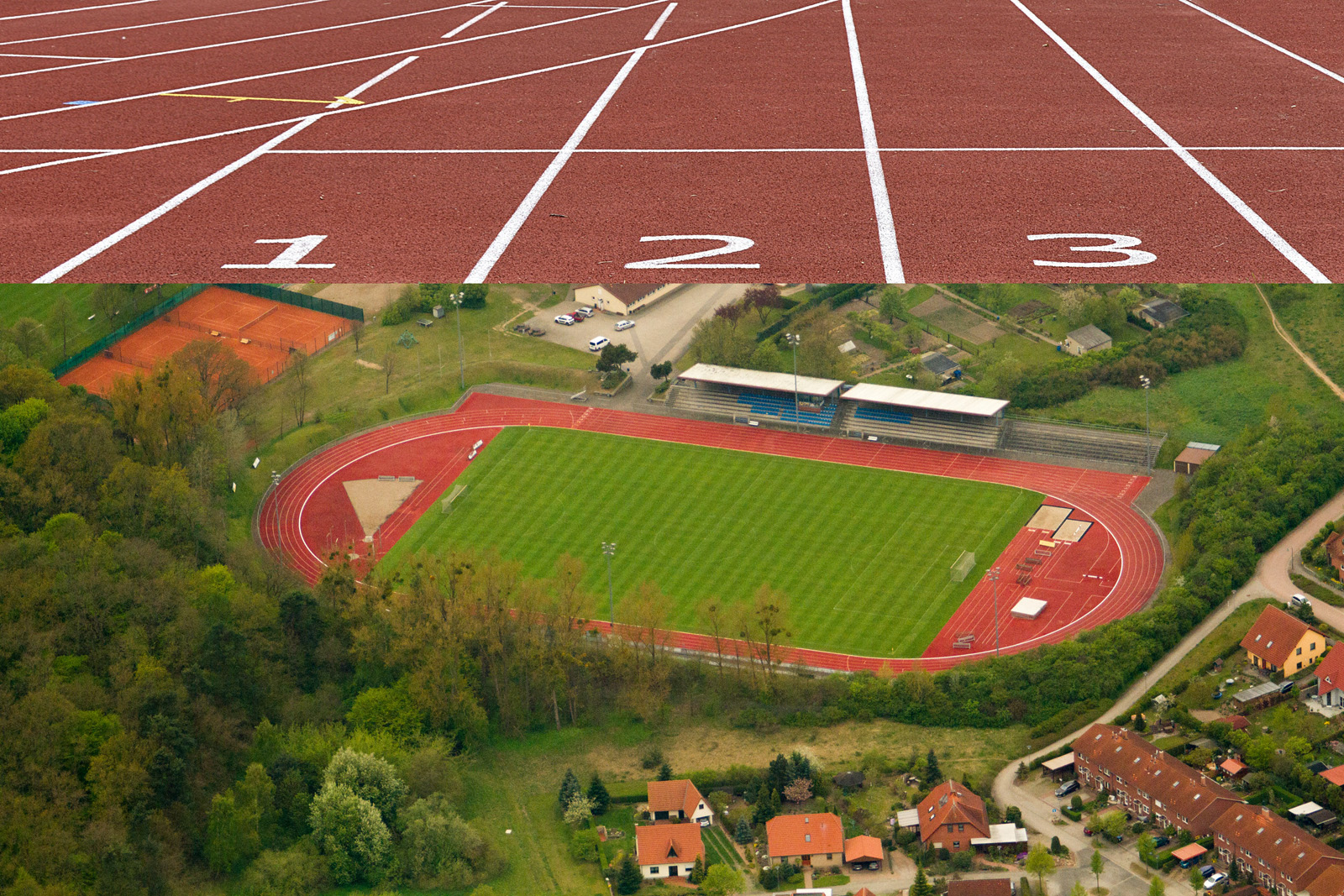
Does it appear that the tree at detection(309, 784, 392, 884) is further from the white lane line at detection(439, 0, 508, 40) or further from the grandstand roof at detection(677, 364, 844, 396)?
the white lane line at detection(439, 0, 508, 40)

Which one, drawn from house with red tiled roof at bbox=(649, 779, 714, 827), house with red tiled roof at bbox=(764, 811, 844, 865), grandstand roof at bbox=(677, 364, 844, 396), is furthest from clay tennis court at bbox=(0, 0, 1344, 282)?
grandstand roof at bbox=(677, 364, 844, 396)

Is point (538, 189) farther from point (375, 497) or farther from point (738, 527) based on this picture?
point (375, 497)

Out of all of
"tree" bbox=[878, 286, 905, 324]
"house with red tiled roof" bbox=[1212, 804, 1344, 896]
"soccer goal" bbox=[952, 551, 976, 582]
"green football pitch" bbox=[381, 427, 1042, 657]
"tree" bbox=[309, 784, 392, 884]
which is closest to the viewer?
"house with red tiled roof" bbox=[1212, 804, 1344, 896]

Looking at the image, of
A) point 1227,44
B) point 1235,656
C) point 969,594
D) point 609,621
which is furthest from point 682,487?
point 1227,44

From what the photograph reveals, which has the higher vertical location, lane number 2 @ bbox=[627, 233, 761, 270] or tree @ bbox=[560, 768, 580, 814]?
lane number 2 @ bbox=[627, 233, 761, 270]

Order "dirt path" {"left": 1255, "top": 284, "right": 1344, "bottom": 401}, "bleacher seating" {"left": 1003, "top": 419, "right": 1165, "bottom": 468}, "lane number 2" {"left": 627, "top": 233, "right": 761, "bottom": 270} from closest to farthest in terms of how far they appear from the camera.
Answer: "lane number 2" {"left": 627, "top": 233, "right": 761, "bottom": 270}
"bleacher seating" {"left": 1003, "top": 419, "right": 1165, "bottom": 468}
"dirt path" {"left": 1255, "top": 284, "right": 1344, "bottom": 401}

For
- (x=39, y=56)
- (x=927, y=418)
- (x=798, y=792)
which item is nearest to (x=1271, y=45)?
(x=39, y=56)

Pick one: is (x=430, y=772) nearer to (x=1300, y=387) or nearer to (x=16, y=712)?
(x=16, y=712)
